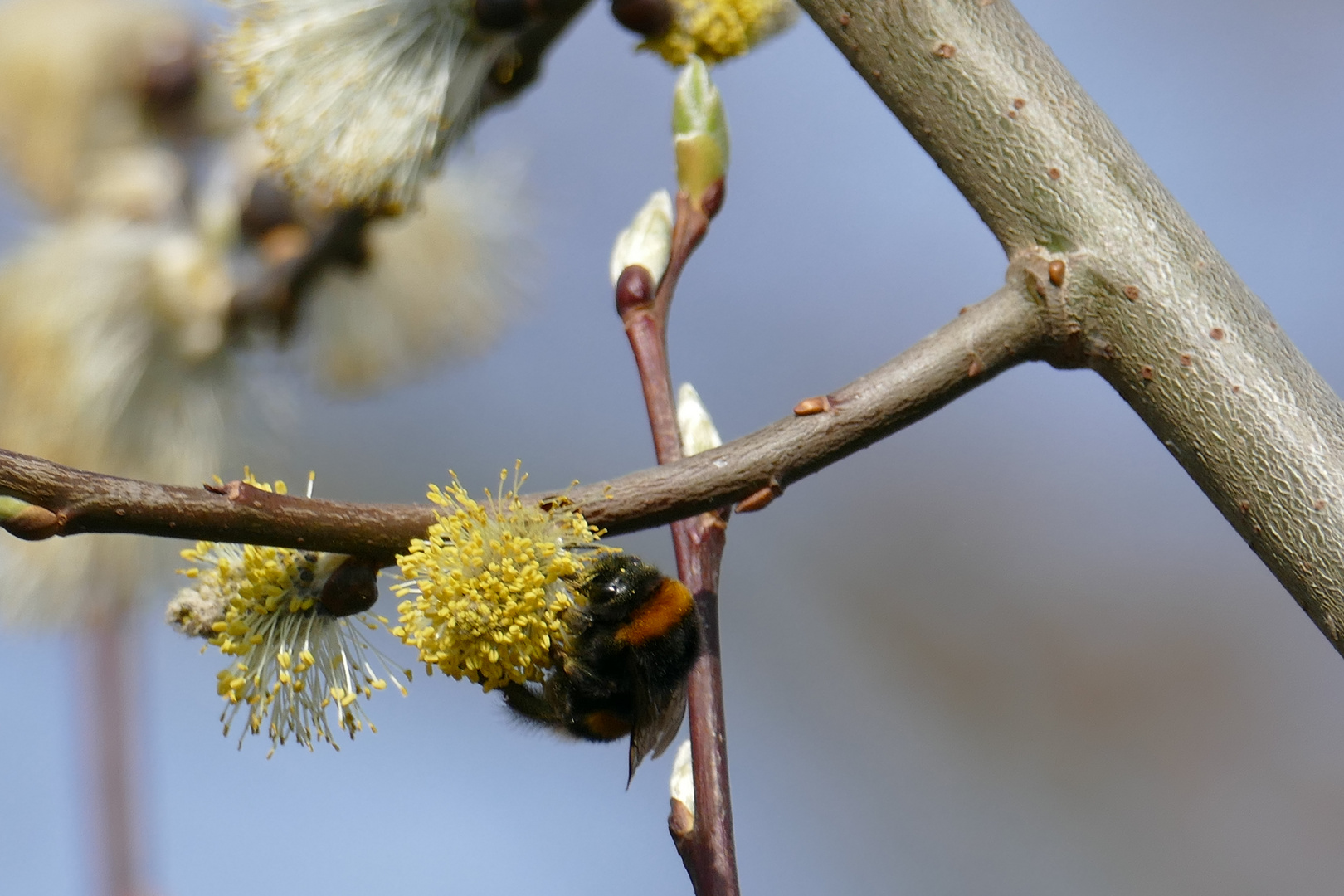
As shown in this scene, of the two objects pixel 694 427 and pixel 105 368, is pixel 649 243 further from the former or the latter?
pixel 105 368

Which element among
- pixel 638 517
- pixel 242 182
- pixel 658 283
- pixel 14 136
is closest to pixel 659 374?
pixel 658 283

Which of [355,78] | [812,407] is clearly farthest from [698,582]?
[355,78]

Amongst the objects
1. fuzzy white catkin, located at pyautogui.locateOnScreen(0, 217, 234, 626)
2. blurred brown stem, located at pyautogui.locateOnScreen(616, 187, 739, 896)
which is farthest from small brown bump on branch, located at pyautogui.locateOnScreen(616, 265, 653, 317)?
fuzzy white catkin, located at pyautogui.locateOnScreen(0, 217, 234, 626)

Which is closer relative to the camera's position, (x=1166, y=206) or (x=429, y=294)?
(x=1166, y=206)

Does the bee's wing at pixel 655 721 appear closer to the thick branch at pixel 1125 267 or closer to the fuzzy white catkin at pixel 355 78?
the thick branch at pixel 1125 267

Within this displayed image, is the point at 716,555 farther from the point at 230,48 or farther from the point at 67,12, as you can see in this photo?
the point at 67,12

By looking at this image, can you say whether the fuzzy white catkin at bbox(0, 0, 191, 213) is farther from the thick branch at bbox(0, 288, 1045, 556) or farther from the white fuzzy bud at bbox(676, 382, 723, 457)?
the thick branch at bbox(0, 288, 1045, 556)
